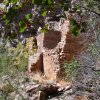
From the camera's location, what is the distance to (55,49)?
13.3m

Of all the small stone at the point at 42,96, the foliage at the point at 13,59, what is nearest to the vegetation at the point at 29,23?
the foliage at the point at 13,59

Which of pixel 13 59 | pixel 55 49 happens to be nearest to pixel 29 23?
pixel 55 49

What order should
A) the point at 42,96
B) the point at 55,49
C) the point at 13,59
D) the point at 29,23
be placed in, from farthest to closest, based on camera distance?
the point at 13,59 < the point at 55,49 < the point at 42,96 < the point at 29,23

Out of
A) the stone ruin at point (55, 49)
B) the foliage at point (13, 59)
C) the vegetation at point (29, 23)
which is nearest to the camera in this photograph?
the vegetation at point (29, 23)

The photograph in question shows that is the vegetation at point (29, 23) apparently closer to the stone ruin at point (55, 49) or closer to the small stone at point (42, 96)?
the stone ruin at point (55, 49)

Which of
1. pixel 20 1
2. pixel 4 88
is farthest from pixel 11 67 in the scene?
pixel 20 1

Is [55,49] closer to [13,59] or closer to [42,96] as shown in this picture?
[42,96]

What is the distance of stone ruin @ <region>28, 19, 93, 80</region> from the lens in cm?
1292

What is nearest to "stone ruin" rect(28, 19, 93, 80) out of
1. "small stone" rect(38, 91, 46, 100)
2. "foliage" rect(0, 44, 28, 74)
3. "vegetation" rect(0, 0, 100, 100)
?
"vegetation" rect(0, 0, 100, 100)

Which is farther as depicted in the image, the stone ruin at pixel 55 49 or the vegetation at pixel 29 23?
the stone ruin at pixel 55 49

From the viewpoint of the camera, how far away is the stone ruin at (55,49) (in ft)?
42.4

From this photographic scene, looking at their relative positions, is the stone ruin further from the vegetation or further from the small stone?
the small stone

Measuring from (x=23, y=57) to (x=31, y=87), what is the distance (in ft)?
12.5

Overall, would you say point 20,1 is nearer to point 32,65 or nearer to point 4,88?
point 4,88
